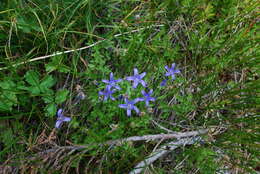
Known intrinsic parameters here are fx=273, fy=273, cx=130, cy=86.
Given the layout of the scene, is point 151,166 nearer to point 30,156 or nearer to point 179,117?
point 179,117

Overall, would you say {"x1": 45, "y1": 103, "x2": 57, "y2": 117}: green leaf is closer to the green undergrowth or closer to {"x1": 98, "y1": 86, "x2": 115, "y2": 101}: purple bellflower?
the green undergrowth

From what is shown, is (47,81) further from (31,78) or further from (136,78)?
(136,78)

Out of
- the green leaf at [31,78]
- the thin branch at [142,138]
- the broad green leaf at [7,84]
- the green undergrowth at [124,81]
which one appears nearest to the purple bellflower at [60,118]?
the green undergrowth at [124,81]

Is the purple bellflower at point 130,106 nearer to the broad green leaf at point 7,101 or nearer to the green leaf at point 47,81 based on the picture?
the green leaf at point 47,81

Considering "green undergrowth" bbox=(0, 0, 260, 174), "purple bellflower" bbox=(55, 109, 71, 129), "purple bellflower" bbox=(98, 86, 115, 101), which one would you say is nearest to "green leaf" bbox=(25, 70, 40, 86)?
"green undergrowth" bbox=(0, 0, 260, 174)

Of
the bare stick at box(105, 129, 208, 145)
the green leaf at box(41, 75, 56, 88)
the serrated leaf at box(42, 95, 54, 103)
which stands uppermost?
the green leaf at box(41, 75, 56, 88)

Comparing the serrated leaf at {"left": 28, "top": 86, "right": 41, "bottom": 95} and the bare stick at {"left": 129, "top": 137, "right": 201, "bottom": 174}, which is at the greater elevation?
the serrated leaf at {"left": 28, "top": 86, "right": 41, "bottom": 95}

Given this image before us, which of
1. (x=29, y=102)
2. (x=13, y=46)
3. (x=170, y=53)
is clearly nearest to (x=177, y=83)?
(x=170, y=53)
